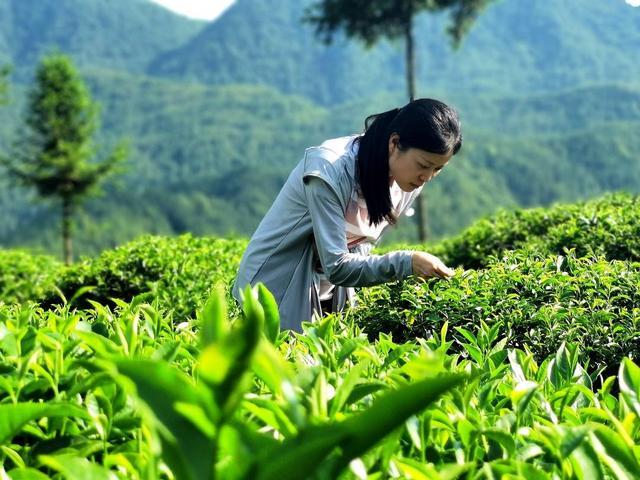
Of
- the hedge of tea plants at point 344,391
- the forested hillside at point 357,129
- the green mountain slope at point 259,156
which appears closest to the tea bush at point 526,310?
the hedge of tea plants at point 344,391

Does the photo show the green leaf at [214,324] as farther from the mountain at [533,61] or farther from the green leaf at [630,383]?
the mountain at [533,61]

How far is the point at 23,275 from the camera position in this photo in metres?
8.32

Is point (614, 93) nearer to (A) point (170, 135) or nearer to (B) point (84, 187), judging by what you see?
(A) point (170, 135)

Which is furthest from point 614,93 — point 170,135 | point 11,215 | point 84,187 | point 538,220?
point 538,220

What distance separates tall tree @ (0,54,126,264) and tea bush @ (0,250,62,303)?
17517 mm

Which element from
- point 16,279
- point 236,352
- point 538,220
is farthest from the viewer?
point 16,279

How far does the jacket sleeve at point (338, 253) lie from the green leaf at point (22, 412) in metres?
2.17

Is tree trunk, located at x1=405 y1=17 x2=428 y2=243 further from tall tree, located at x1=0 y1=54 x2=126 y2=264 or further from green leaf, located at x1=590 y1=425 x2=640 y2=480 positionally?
green leaf, located at x1=590 y1=425 x2=640 y2=480

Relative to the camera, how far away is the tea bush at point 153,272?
18.6ft

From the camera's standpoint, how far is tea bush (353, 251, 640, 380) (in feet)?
10.9

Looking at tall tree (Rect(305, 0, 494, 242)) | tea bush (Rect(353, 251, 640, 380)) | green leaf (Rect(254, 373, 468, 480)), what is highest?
tall tree (Rect(305, 0, 494, 242))

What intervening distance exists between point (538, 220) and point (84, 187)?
22.0 m

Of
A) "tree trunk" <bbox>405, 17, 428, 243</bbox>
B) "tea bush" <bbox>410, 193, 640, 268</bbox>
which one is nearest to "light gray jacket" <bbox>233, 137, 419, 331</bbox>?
"tea bush" <bbox>410, 193, 640, 268</bbox>

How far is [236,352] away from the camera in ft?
2.93
